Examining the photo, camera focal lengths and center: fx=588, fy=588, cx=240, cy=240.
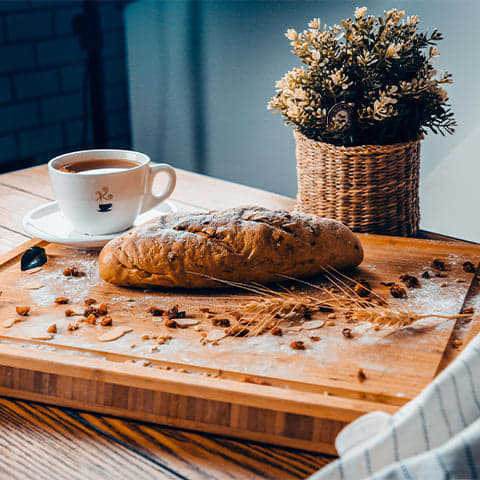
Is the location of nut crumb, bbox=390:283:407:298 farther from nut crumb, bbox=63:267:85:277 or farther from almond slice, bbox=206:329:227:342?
nut crumb, bbox=63:267:85:277

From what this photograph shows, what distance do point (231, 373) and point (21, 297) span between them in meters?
0.42

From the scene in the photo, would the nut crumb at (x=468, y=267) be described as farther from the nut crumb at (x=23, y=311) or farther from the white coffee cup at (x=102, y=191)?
the nut crumb at (x=23, y=311)

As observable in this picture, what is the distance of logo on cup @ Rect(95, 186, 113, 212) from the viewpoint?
3.75ft

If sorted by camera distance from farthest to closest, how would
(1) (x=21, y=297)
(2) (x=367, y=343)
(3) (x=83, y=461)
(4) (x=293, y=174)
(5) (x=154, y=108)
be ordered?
Result: (5) (x=154, y=108) < (4) (x=293, y=174) < (1) (x=21, y=297) < (2) (x=367, y=343) < (3) (x=83, y=461)

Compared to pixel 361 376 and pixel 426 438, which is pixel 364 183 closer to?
pixel 361 376

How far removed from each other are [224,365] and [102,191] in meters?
0.51

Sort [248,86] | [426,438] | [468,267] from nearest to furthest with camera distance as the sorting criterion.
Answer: [426,438] < [468,267] < [248,86]

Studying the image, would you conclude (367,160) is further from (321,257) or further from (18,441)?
(18,441)

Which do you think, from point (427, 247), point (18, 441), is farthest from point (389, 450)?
point (427, 247)

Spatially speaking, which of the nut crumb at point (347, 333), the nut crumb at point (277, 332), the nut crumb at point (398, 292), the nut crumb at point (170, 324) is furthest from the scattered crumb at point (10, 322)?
the nut crumb at point (398, 292)

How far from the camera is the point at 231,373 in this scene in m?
0.77

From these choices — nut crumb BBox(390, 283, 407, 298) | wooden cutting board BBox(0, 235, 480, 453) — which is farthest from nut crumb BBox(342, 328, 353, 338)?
nut crumb BBox(390, 283, 407, 298)

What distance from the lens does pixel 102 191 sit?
1.14 metres

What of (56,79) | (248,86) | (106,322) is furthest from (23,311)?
(56,79)
